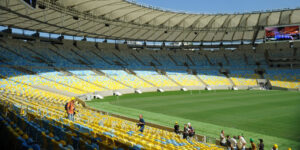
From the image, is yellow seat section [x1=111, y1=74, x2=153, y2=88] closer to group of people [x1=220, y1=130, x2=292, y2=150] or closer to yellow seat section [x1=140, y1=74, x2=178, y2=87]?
yellow seat section [x1=140, y1=74, x2=178, y2=87]

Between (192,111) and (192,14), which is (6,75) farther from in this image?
(192,14)

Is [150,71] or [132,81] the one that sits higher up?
[150,71]

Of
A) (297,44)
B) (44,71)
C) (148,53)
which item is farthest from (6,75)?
(297,44)

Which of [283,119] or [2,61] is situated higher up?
[2,61]

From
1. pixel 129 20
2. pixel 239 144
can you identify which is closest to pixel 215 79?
pixel 129 20

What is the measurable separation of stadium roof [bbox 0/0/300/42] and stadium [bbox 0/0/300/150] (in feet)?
0.60

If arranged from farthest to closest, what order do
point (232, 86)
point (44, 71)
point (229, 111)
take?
point (232, 86) → point (44, 71) → point (229, 111)

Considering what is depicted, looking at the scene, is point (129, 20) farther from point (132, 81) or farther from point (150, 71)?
point (150, 71)

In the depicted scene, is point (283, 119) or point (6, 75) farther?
point (6, 75)

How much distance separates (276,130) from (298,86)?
129 feet

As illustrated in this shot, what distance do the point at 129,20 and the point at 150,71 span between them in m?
15.5

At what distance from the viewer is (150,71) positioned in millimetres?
53938

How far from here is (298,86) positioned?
48219mm

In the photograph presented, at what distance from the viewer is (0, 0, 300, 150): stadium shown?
15.3 metres
